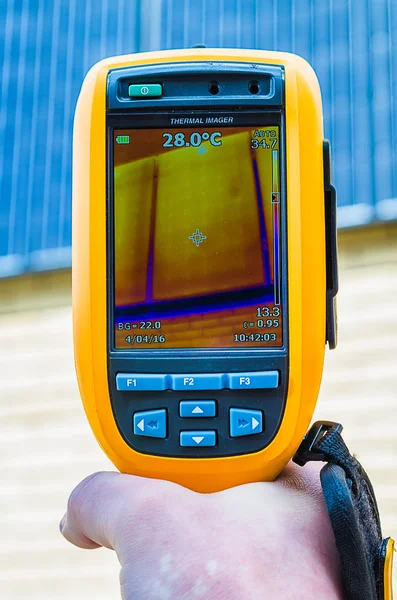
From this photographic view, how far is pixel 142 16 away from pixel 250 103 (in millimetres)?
3855

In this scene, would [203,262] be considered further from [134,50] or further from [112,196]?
[134,50]

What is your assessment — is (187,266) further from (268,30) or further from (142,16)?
(142,16)

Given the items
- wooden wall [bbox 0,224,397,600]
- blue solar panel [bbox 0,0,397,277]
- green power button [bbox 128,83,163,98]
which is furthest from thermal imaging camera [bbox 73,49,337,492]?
blue solar panel [bbox 0,0,397,277]

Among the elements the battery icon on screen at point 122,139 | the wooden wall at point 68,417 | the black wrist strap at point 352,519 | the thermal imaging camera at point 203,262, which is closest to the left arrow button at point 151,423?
the thermal imaging camera at point 203,262

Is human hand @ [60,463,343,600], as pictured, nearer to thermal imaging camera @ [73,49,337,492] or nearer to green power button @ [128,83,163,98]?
thermal imaging camera @ [73,49,337,492]

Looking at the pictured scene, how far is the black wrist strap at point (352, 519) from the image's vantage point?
52 centimetres

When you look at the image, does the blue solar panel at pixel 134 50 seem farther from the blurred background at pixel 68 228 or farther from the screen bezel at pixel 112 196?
the screen bezel at pixel 112 196

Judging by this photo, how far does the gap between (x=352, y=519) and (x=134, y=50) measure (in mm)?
3932

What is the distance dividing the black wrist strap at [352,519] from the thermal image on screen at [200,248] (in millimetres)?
104

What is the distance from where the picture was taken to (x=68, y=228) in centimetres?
410

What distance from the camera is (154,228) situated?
650mm

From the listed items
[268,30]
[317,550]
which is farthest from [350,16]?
[317,550]

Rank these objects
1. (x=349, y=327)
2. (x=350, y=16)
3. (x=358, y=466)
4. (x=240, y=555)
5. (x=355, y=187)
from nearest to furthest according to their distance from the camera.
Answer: (x=240, y=555) → (x=358, y=466) → (x=349, y=327) → (x=355, y=187) → (x=350, y=16)

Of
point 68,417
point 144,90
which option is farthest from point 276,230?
point 68,417
